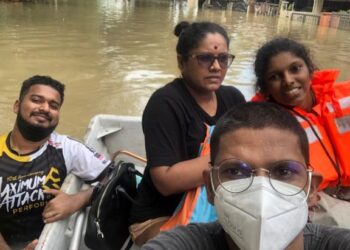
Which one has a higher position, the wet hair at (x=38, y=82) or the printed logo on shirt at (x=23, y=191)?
the wet hair at (x=38, y=82)

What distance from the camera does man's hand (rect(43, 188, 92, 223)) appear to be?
2432mm

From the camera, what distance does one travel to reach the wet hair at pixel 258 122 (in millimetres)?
1358

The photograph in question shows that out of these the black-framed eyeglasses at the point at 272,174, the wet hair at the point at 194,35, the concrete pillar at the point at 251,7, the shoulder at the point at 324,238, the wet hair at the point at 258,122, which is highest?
the wet hair at the point at 194,35

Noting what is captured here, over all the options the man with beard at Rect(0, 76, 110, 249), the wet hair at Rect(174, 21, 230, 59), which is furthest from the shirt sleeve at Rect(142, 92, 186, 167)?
the man with beard at Rect(0, 76, 110, 249)

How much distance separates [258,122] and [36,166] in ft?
5.95

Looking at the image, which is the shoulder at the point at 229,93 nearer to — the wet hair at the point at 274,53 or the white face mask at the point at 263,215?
the wet hair at the point at 274,53

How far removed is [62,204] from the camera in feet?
8.15

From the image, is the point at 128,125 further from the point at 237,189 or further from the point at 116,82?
the point at 116,82

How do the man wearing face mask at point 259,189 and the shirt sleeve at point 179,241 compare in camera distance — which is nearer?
the man wearing face mask at point 259,189

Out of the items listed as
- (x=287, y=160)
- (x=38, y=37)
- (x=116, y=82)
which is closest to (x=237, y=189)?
(x=287, y=160)

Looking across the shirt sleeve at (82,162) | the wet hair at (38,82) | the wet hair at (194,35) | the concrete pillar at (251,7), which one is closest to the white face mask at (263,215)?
the wet hair at (194,35)

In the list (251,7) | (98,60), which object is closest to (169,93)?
(98,60)

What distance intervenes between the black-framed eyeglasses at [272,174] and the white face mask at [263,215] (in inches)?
0.5

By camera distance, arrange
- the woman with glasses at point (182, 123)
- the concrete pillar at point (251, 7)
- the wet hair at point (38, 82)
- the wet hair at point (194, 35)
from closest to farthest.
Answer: the woman with glasses at point (182, 123) → the wet hair at point (194, 35) → the wet hair at point (38, 82) → the concrete pillar at point (251, 7)
